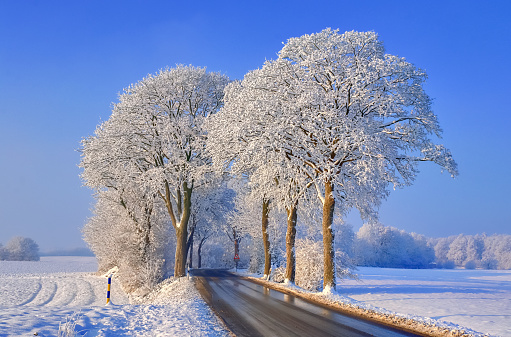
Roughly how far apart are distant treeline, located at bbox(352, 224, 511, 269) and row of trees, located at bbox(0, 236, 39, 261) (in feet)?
289

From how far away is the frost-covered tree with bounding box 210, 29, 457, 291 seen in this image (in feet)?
57.2

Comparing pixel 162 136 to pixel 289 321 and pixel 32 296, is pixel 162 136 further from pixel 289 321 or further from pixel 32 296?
pixel 289 321

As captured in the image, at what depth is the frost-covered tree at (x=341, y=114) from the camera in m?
17.4

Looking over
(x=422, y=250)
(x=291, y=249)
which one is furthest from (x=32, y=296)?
(x=422, y=250)

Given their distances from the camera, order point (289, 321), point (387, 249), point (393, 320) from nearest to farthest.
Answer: point (289, 321) < point (393, 320) < point (387, 249)

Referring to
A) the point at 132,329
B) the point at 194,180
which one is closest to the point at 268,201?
the point at 194,180

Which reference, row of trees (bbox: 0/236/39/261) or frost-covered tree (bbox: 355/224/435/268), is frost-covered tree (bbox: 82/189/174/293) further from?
row of trees (bbox: 0/236/39/261)

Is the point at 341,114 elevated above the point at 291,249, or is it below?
above

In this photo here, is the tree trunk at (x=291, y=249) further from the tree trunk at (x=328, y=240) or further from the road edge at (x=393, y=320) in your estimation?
the road edge at (x=393, y=320)

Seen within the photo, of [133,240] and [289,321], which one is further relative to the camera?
[133,240]

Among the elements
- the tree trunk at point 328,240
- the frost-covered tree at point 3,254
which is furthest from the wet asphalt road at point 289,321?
the frost-covered tree at point 3,254

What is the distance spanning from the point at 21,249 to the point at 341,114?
111 meters

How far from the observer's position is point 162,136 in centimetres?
2728

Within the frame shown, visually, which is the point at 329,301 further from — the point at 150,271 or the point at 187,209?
the point at 150,271
